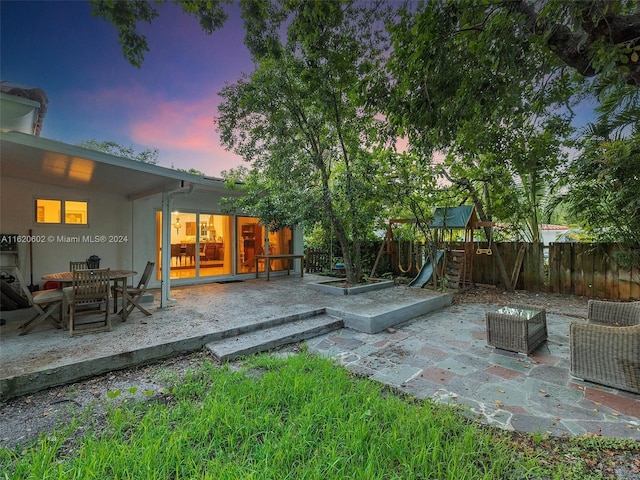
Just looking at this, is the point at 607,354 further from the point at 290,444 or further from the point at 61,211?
the point at 61,211

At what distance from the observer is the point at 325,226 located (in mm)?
7730

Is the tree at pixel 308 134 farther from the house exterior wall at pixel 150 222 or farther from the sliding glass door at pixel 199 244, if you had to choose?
the sliding glass door at pixel 199 244

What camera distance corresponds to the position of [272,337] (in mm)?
4238

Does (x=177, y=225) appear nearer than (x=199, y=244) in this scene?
Yes

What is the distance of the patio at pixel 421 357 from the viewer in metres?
2.55

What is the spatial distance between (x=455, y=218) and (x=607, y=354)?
5.14 m

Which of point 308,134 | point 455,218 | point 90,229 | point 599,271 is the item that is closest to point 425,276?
point 455,218

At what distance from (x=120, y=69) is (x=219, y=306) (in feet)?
13.7

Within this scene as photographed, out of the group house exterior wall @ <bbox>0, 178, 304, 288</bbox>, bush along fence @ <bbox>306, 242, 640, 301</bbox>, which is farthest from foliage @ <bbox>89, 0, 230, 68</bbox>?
bush along fence @ <bbox>306, 242, 640, 301</bbox>

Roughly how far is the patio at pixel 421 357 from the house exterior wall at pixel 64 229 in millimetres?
1450

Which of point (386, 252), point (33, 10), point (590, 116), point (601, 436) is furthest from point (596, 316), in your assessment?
point (33, 10)

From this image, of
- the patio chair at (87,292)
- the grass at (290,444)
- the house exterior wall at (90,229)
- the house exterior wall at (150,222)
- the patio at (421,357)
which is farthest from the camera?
the house exterior wall at (150,222)

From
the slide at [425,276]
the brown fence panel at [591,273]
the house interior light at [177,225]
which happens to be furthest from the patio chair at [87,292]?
the brown fence panel at [591,273]

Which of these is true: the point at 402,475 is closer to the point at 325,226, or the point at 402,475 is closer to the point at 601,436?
the point at 601,436
